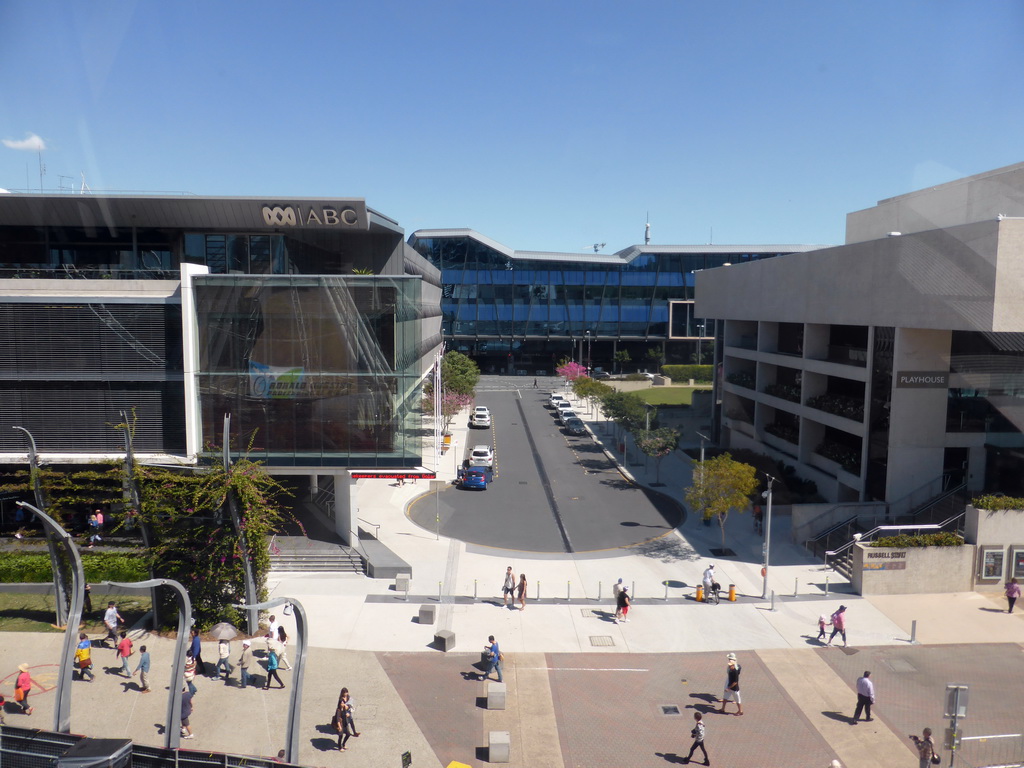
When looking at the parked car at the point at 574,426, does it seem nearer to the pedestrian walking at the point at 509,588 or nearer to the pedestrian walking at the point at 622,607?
the pedestrian walking at the point at 509,588

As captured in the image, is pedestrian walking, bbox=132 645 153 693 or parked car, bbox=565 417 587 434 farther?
parked car, bbox=565 417 587 434

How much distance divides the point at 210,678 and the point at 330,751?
16.9 feet

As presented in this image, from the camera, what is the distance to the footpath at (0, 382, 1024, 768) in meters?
15.8

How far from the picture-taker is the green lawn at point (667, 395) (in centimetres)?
7019

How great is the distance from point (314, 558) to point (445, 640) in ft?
29.6

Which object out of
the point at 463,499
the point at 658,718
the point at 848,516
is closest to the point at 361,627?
the point at 658,718

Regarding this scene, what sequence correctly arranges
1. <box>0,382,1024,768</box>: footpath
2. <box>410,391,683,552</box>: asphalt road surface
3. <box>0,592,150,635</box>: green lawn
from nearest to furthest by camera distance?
<box>0,382,1024,768</box>: footpath → <box>0,592,150,635</box>: green lawn → <box>410,391,683,552</box>: asphalt road surface

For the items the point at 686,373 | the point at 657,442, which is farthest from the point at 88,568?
the point at 686,373

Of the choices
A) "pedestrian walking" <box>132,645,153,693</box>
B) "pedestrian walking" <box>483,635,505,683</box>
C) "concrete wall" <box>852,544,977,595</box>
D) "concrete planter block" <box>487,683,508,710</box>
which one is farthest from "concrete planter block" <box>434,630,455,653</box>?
"concrete wall" <box>852,544,977,595</box>

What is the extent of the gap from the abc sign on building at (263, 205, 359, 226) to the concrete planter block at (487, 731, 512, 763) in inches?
802

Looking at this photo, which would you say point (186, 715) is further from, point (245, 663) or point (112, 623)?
point (112, 623)

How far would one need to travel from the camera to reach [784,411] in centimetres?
4331

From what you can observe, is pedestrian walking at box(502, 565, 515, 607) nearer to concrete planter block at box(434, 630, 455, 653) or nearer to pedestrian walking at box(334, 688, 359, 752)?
concrete planter block at box(434, 630, 455, 653)

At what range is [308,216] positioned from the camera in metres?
28.9
